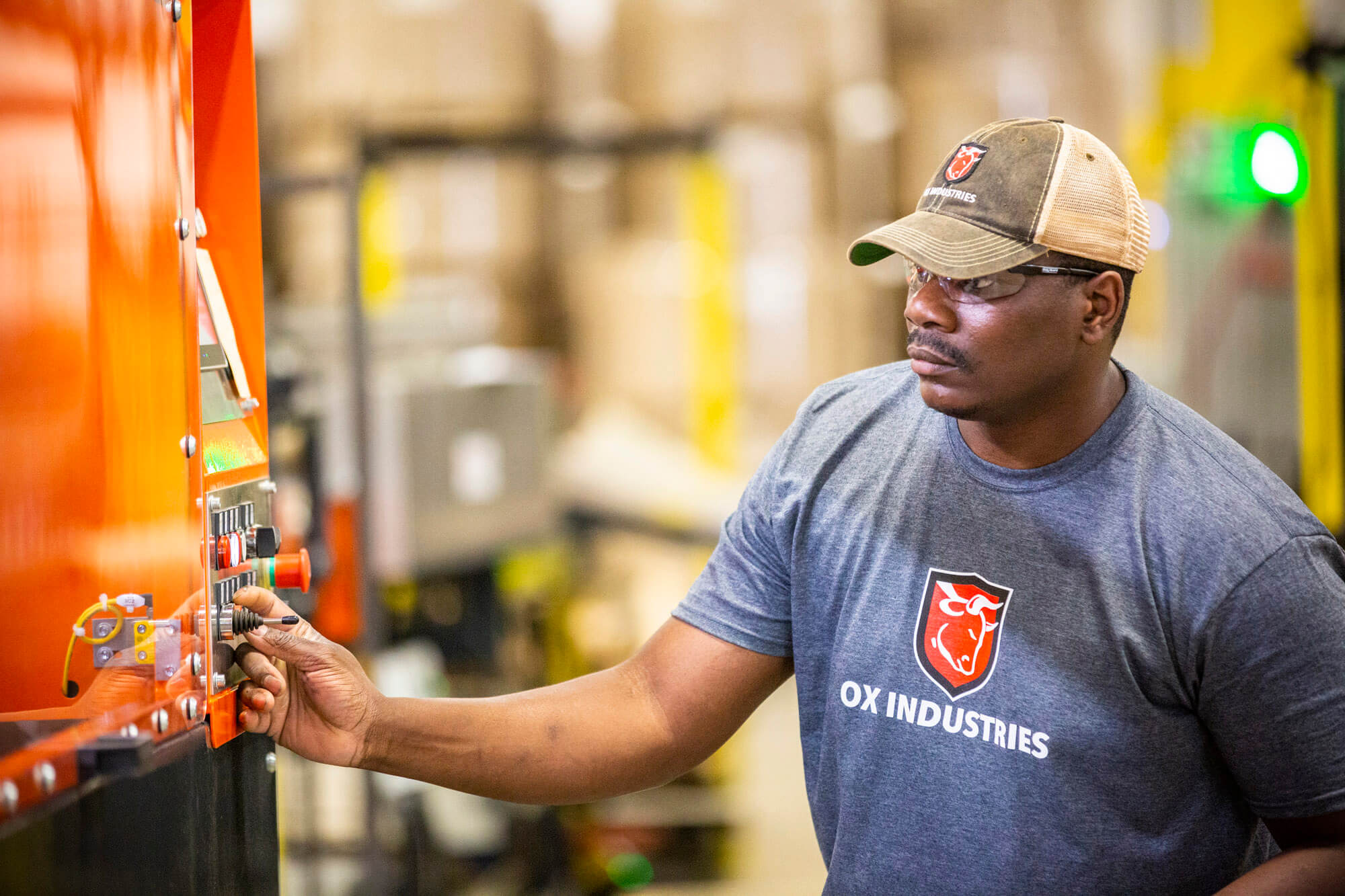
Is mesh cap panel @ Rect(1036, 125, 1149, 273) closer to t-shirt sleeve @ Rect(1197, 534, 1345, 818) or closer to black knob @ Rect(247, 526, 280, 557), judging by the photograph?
t-shirt sleeve @ Rect(1197, 534, 1345, 818)

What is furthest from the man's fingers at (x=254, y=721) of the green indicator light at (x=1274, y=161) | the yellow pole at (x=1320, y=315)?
the green indicator light at (x=1274, y=161)

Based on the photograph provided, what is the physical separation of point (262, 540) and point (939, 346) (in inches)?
30.0

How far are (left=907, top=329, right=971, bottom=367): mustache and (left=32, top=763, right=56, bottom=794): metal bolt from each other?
36.0 inches

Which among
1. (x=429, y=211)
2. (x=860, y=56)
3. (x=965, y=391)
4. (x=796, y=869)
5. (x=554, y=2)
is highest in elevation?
(x=554, y=2)

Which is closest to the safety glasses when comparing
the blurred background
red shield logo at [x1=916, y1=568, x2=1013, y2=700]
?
red shield logo at [x1=916, y1=568, x2=1013, y2=700]

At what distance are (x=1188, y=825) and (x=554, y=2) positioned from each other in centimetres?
470

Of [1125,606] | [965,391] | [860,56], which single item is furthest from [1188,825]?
[860,56]

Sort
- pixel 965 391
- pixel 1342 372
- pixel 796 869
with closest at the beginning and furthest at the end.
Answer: pixel 965 391
pixel 1342 372
pixel 796 869

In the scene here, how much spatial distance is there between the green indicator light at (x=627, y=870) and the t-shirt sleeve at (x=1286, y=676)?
130 inches

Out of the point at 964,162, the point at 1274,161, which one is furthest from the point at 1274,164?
the point at 964,162

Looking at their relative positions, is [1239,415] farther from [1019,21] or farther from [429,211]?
[429,211]

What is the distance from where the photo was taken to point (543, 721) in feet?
4.92

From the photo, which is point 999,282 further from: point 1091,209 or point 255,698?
point 255,698

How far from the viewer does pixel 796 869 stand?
14.2 feet
